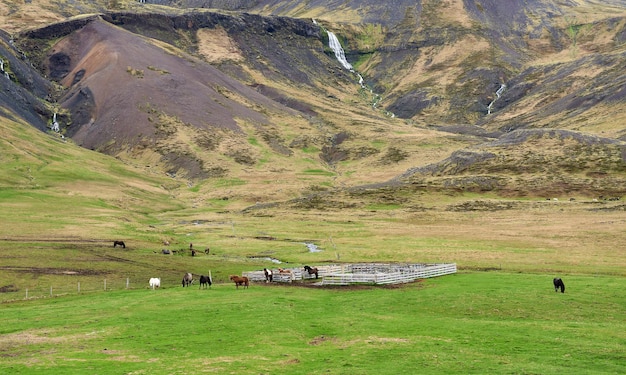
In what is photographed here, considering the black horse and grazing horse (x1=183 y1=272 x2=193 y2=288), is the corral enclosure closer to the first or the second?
the black horse

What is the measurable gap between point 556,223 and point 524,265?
4599cm

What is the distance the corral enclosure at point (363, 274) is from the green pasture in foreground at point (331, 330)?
2.61 m

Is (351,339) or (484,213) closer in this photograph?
(351,339)

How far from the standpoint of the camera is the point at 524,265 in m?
74.7

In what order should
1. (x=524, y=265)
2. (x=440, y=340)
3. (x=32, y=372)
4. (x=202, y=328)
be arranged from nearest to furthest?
(x=32, y=372)
(x=440, y=340)
(x=202, y=328)
(x=524, y=265)

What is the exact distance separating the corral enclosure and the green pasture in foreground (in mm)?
2609

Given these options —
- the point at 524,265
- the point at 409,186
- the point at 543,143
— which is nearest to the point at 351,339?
the point at 524,265

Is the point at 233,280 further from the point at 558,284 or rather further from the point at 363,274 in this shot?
the point at 558,284

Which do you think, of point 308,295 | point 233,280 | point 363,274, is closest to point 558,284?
point 363,274

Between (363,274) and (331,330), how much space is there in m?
20.6

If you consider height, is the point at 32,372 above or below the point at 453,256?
below

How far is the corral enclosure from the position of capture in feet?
208

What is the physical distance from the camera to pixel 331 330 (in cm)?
4281

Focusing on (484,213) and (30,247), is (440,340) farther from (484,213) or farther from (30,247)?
(484,213)
